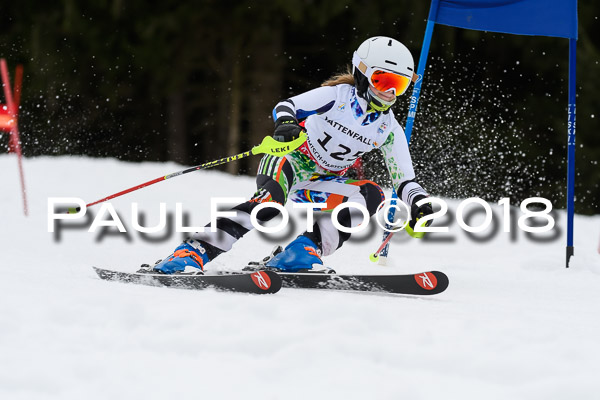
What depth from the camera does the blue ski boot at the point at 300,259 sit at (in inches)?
168

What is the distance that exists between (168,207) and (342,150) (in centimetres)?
334

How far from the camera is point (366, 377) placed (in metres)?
2.48

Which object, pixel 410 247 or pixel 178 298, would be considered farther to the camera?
pixel 410 247

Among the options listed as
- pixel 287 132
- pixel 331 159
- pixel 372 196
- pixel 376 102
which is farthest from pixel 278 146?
pixel 372 196

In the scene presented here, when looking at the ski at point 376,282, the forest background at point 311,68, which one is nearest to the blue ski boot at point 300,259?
the ski at point 376,282

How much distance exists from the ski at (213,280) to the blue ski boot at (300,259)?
0.53 m

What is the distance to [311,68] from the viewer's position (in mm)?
14438

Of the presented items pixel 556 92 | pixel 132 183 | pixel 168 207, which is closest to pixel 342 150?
pixel 168 207

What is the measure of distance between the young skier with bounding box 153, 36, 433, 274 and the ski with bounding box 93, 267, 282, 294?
119 mm

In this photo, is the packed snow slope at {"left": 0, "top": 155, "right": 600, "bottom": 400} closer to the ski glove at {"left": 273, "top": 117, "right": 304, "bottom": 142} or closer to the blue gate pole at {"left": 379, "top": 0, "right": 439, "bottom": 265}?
the blue gate pole at {"left": 379, "top": 0, "right": 439, "bottom": 265}

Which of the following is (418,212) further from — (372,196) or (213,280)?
(213,280)

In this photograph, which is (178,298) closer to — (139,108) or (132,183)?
(132,183)

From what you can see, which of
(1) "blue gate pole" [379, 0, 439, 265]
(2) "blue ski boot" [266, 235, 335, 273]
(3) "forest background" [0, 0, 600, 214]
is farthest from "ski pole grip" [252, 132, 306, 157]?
(3) "forest background" [0, 0, 600, 214]

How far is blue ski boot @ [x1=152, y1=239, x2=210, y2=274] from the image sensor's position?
162 inches
